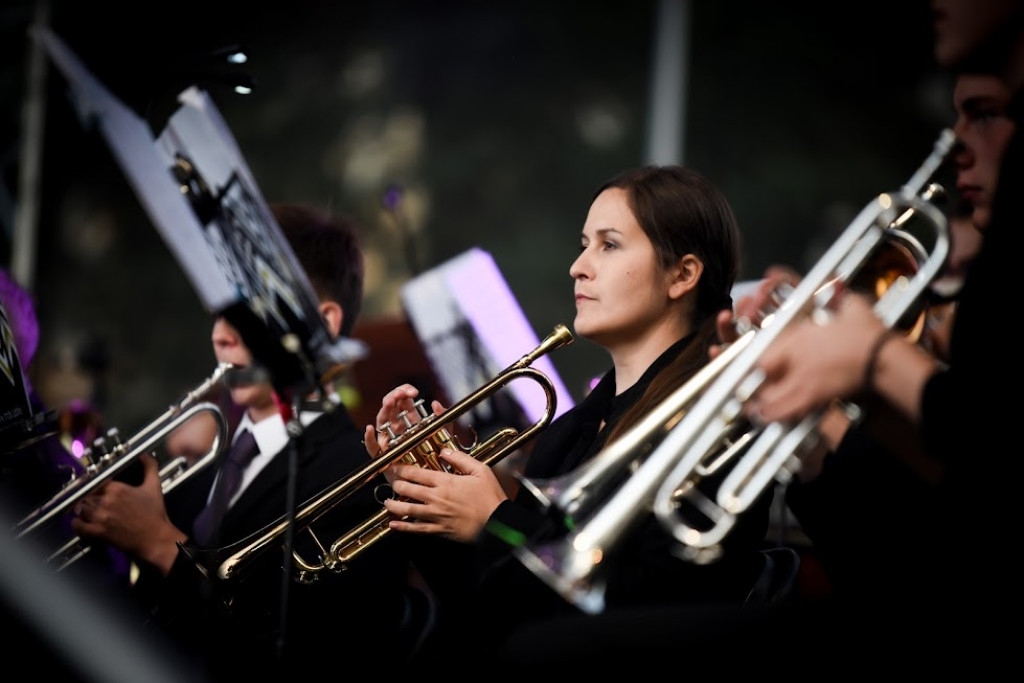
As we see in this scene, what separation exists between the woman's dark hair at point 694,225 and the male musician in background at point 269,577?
948 millimetres

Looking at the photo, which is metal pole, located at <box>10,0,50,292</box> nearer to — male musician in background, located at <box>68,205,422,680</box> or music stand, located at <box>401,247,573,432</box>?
male musician in background, located at <box>68,205,422,680</box>

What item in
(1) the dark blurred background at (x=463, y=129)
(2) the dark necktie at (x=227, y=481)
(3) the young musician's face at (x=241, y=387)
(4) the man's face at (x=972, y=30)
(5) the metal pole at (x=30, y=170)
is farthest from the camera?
(1) the dark blurred background at (x=463, y=129)

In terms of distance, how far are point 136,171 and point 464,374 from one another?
1.36 m

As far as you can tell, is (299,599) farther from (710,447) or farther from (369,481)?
(710,447)

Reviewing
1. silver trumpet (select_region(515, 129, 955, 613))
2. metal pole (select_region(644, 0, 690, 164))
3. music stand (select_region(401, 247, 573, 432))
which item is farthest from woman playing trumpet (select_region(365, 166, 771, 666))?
metal pole (select_region(644, 0, 690, 164))

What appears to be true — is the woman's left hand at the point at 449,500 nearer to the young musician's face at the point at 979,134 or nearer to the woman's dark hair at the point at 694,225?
the woman's dark hair at the point at 694,225

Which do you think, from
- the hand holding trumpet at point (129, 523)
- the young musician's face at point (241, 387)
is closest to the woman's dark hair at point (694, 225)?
the young musician's face at point (241, 387)

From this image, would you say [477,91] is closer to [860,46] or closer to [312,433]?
[860,46]

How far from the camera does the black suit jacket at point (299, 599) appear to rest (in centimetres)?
246

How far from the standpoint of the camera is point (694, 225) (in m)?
2.59

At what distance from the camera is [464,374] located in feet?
10.5

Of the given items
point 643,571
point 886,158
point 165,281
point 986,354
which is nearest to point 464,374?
point 643,571

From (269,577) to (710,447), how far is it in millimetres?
1425

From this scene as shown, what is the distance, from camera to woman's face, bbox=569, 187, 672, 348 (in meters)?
2.52
